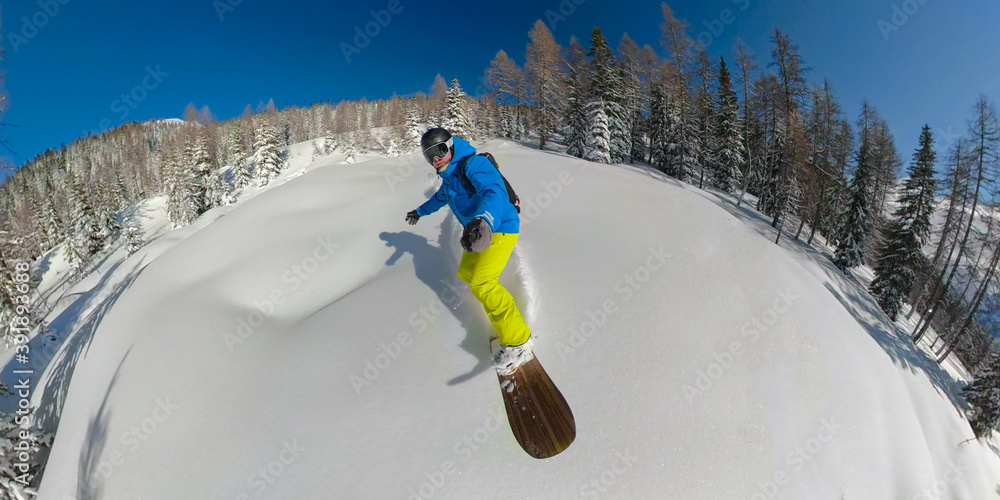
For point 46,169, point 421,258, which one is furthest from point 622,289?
point 46,169

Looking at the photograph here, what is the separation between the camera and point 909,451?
4406 millimetres

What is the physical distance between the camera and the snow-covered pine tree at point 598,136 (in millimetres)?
28203

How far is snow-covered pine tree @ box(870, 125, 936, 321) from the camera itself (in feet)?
64.4

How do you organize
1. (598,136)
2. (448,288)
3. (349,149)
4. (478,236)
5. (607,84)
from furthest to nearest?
(349,149)
(607,84)
(598,136)
(448,288)
(478,236)

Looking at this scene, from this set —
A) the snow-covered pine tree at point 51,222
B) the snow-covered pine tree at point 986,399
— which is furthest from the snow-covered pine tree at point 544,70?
the snow-covered pine tree at point 51,222

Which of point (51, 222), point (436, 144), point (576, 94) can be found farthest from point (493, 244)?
point (51, 222)

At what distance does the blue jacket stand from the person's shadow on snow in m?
0.93

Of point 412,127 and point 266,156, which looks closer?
point 266,156

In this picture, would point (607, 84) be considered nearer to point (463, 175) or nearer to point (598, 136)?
point (598, 136)

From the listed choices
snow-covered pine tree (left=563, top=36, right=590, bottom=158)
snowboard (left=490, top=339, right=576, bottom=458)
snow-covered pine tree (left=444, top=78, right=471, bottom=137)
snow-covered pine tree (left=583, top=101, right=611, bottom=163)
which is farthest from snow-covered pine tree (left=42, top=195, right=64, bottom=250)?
snowboard (left=490, top=339, right=576, bottom=458)

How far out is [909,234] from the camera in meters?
20.0

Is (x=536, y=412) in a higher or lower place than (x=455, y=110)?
lower

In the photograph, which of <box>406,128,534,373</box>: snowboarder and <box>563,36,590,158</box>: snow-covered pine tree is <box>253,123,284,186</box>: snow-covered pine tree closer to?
<box>563,36,590,158</box>: snow-covered pine tree

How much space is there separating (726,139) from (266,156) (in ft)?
165
